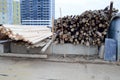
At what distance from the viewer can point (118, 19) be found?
22.5 ft

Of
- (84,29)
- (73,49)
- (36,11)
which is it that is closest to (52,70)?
(73,49)

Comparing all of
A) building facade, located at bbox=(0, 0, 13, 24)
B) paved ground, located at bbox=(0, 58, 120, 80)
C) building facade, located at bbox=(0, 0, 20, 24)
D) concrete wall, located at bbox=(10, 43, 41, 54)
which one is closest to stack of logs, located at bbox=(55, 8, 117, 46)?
concrete wall, located at bbox=(10, 43, 41, 54)

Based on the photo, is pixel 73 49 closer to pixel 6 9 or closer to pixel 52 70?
pixel 52 70

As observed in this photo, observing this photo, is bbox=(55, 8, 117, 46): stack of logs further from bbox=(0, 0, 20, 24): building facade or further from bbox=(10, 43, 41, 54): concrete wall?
bbox=(0, 0, 20, 24): building facade

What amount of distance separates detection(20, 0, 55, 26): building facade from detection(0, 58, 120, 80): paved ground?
605cm

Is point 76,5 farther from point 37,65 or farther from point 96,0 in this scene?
point 37,65

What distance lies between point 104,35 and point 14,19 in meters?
11.1

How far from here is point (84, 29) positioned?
7.09 m

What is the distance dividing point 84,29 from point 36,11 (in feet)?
23.6

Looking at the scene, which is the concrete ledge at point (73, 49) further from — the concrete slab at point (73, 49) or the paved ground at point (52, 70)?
the paved ground at point (52, 70)

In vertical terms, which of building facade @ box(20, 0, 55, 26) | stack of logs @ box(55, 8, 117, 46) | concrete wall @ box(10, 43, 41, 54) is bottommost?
concrete wall @ box(10, 43, 41, 54)

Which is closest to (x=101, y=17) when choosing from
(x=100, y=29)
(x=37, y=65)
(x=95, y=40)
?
(x=100, y=29)

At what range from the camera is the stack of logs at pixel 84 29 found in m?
7.03

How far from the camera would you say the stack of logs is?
7.03m
